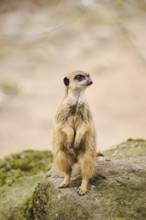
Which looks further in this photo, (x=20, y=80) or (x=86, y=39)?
(x=86, y=39)

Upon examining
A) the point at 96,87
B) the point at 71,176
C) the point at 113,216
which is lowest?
the point at 113,216

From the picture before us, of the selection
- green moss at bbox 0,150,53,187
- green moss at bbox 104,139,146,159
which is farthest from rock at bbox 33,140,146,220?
green moss at bbox 0,150,53,187

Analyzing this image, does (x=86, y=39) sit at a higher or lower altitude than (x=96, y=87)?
higher

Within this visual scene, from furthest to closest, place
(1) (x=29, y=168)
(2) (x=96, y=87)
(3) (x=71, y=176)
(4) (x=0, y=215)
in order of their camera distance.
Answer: (2) (x=96, y=87) → (1) (x=29, y=168) → (4) (x=0, y=215) → (3) (x=71, y=176)

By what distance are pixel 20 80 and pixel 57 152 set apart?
8.87m

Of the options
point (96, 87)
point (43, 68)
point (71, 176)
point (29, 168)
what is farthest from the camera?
point (43, 68)

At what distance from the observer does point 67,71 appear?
44.3 feet

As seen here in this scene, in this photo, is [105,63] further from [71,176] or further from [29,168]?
[71,176]

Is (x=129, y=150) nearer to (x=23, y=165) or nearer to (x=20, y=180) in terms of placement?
(x=20, y=180)

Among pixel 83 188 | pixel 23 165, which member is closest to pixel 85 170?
pixel 83 188

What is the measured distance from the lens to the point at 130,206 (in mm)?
4629

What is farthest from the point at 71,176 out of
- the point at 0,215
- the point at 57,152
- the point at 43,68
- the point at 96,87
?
the point at 43,68

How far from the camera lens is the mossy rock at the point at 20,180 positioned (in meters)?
5.35

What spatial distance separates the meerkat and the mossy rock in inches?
34.3
